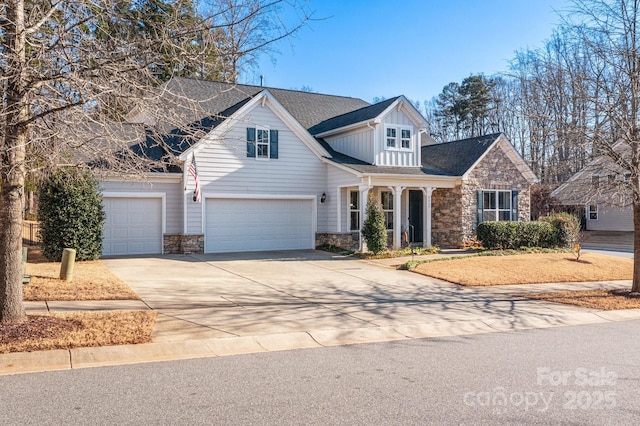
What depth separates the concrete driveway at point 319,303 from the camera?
816cm

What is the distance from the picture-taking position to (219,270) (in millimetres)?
14367

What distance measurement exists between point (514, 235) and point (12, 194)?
18304mm

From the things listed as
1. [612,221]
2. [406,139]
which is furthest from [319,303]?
[612,221]

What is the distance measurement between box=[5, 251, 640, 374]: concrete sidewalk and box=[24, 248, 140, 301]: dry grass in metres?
0.41

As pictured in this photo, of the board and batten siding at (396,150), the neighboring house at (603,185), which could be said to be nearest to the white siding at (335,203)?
the board and batten siding at (396,150)

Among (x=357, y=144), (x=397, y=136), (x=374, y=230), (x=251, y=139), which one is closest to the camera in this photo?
(x=374, y=230)

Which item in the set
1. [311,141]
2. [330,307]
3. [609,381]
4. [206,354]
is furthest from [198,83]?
[609,381]

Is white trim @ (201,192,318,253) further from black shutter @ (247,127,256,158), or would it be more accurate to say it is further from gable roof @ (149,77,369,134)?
gable roof @ (149,77,369,134)

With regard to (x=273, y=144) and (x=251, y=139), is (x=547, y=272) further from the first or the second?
(x=251, y=139)

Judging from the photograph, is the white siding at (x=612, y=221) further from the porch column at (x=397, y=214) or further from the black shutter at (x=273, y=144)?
the black shutter at (x=273, y=144)

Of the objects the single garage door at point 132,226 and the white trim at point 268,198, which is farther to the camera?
the white trim at point 268,198

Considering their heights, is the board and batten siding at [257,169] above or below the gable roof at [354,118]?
below

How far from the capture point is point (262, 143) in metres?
19.5

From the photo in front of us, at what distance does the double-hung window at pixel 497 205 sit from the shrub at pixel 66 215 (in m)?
15.2
